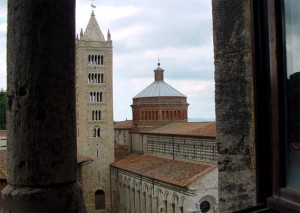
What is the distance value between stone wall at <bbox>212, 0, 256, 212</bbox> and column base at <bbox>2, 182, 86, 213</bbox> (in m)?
1.43

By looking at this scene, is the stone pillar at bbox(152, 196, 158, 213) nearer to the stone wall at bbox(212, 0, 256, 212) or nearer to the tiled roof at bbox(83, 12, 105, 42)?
the tiled roof at bbox(83, 12, 105, 42)

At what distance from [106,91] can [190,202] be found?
17626 mm

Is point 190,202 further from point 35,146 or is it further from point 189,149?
point 35,146

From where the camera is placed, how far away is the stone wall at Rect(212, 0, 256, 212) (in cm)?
277

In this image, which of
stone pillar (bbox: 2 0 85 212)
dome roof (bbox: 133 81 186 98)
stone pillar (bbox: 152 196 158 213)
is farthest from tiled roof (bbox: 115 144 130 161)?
stone pillar (bbox: 2 0 85 212)

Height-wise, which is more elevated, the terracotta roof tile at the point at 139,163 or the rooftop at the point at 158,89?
the rooftop at the point at 158,89

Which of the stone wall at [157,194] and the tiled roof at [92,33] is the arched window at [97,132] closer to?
the stone wall at [157,194]

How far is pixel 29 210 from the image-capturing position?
4.99 feet

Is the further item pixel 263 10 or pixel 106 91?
pixel 106 91

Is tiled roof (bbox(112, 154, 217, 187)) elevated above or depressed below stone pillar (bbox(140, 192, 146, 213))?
above

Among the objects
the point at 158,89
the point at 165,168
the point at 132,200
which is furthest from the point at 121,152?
the point at 165,168

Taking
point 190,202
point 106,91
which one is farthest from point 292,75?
point 106,91

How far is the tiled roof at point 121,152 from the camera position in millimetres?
40312

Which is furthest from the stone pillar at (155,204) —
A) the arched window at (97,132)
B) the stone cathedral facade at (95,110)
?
the arched window at (97,132)
